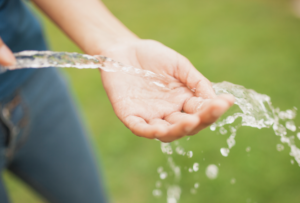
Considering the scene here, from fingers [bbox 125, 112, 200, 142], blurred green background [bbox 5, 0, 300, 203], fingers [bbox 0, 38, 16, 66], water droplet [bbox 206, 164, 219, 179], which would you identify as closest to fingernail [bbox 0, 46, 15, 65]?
fingers [bbox 0, 38, 16, 66]

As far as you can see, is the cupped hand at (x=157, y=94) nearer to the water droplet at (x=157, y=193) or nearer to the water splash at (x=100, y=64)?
the water splash at (x=100, y=64)

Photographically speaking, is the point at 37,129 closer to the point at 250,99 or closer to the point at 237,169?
the point at 250,99

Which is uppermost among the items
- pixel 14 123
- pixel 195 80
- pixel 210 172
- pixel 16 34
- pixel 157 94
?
pixel 16 34

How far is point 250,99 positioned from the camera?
1.70 m

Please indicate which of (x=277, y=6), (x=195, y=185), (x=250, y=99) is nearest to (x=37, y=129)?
(x=250, y=99)

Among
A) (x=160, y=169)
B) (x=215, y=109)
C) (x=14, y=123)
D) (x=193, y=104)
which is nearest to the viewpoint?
(x=215, y=109)

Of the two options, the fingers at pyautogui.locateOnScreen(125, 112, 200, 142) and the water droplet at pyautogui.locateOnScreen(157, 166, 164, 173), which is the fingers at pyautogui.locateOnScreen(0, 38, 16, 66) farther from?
the water droplet at pyautogui.locateOnScreen(157, 166, 164, 173)

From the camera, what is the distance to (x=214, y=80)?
13.5 ft

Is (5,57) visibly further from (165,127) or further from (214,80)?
(214,80)

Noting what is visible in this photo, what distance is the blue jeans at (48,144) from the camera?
65.1 inches

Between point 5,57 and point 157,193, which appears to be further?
point 157,193

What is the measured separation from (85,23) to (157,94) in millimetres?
647

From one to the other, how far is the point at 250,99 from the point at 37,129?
144cm

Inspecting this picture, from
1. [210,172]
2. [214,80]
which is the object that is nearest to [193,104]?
[210,172]
